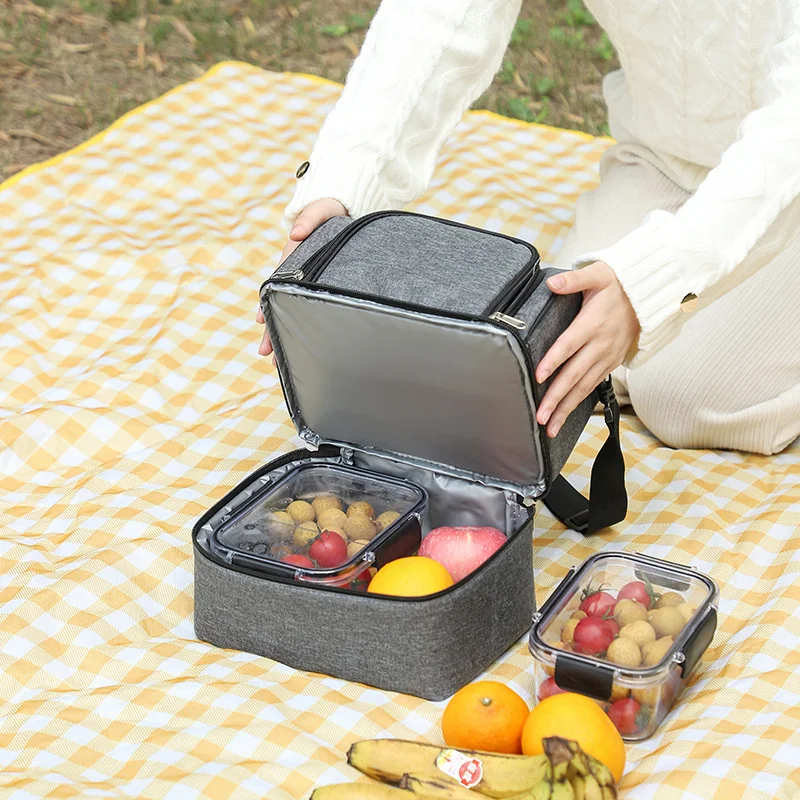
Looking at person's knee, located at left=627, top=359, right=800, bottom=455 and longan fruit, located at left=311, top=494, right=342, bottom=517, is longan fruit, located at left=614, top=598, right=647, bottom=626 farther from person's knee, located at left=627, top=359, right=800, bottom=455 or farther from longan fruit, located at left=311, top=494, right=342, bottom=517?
person's knee, located at left=627, top=359, right=800, bottom=455

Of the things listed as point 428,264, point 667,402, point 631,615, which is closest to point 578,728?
point 631,615

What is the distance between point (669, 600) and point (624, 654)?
0.36ft

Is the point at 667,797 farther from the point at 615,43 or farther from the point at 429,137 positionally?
the point at 615,43

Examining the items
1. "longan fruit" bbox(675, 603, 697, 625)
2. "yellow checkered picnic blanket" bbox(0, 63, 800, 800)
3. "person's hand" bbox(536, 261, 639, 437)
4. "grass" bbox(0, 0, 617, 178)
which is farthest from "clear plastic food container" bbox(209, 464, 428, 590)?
"grass" bbox(0, 0, 617, 178)

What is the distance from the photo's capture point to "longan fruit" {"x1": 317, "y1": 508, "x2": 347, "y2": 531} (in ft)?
4.70

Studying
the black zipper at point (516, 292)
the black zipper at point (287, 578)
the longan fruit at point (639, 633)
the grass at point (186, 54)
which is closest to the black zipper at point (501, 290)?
the black zipper at point (516, 292)

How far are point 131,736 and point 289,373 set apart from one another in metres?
0.50

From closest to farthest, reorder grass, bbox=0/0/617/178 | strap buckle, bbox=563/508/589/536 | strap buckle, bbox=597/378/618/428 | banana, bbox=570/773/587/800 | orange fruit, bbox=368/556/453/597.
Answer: banana, bbox=570/773/587/800 < orange fruit, bbox=368/556/453/597 < strap buckle, bbox=597/378/618/428 < strap buckle, bbox=563/508/589/536 < grass, bbox=0/0/617/178

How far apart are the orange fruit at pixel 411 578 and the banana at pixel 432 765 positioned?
0.59 feet

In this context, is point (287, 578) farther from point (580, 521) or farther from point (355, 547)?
point (580, 521)

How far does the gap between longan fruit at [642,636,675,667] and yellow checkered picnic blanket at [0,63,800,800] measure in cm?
9

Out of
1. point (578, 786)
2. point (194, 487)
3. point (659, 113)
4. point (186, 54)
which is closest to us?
point (578, 786)

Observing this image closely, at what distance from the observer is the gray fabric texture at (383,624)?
4.25 ft

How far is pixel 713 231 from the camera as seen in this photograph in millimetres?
1380
